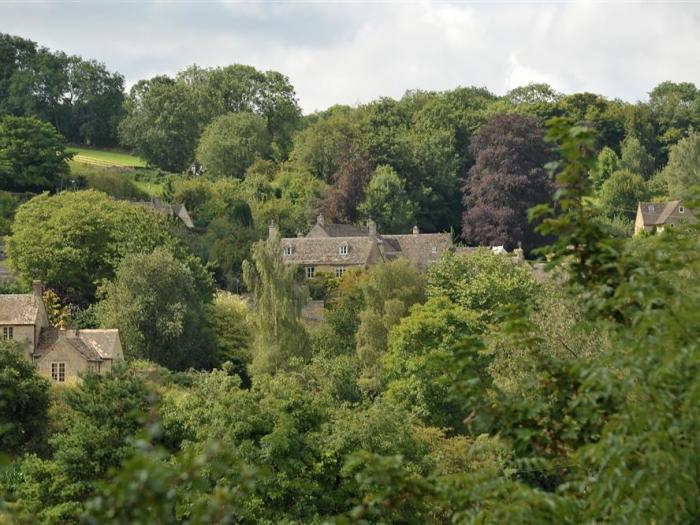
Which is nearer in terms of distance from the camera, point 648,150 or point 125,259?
point 125,259

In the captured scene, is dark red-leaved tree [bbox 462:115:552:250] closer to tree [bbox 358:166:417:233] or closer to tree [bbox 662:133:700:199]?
tree [bbox 358:166:417:233]

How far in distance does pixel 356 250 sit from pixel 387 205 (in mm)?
15530

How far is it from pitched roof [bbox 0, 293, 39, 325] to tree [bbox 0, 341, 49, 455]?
8.36m

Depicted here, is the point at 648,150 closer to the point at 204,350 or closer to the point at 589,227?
the point at 204,350

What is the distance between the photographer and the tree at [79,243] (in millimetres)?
66562

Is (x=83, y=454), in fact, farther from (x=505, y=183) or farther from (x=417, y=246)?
(x=505, y=183)

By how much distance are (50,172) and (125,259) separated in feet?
107

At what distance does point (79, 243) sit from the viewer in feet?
222

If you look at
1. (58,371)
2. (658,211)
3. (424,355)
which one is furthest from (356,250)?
(424,355)

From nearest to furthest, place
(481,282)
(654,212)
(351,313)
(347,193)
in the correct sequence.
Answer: (481,282), (351,313), (654,212), (347,193)

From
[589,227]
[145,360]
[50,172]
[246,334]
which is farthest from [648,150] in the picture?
[589,227]

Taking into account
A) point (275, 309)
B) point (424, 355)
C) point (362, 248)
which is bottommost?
point (275, 309)

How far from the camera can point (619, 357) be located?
11.4m

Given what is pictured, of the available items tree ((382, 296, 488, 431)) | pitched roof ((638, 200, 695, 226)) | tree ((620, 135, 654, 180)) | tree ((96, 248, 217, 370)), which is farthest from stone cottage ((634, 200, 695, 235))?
tree ((96, 248, 217, 370))
